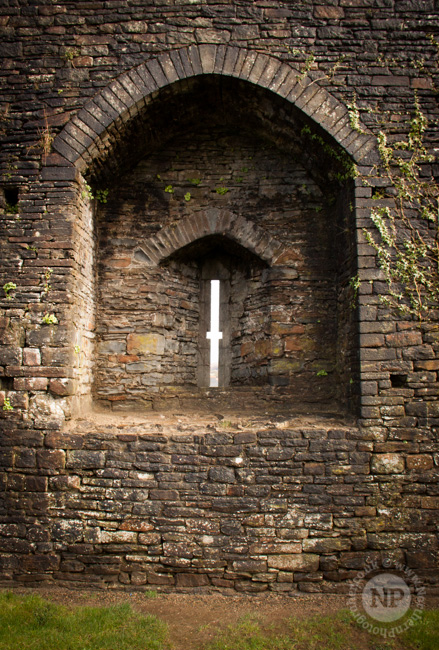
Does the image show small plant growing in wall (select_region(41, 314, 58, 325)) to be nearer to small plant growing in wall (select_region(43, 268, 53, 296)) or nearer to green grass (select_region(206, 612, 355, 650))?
small plant growing in wall (select_region(43, 268, 53, 296))

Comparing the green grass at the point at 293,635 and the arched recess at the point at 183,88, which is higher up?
the arched recess at the point at 183,88

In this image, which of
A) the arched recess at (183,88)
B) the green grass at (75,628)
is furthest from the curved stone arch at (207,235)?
the green grass at (75,628)

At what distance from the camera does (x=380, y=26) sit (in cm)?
461

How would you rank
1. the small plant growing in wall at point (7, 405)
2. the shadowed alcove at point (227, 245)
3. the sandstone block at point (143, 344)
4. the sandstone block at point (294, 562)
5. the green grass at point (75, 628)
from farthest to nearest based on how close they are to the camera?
the sandstone block at point (143, 344), the shadowed alcove at point (227, 245), the small plant growing in wall at point (7, 405), the sandstone block at point (294, 562), the green grass at point (75, 628)

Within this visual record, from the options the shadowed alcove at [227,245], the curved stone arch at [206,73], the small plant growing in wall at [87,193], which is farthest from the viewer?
the shadowed alcove at [227,245]

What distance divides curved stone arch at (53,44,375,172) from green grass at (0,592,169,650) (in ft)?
14.2

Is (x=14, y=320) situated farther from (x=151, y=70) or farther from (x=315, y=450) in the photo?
(x=315, y=450)

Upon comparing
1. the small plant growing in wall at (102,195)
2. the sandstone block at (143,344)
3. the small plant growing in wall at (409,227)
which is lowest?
the sandstone block at (143,344)

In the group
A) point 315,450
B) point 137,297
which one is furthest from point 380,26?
point 315,450

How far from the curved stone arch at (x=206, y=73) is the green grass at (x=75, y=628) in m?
→ 4.31

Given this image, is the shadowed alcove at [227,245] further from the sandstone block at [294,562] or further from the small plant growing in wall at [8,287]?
the sandstone block at [294,562]

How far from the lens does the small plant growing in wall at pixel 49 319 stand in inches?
172

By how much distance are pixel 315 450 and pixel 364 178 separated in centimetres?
291

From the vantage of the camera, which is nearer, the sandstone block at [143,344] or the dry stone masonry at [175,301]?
the dry stone masonry at [175,301]
